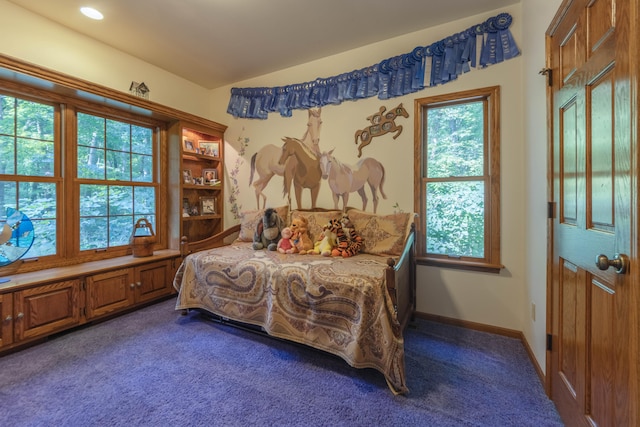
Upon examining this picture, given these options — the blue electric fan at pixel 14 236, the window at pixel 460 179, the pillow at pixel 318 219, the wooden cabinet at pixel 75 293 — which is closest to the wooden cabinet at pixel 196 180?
the wooden cabinet at pixel 75 293

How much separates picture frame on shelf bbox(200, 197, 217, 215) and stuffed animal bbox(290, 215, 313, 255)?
60.4 inches

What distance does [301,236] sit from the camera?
2713 mm

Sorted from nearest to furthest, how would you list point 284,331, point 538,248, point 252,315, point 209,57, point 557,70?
point 557,70 → point 538,248 → point 284,331 → point 252,315 → point 209,57

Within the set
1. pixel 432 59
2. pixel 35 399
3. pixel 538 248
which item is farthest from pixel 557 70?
pixel 35 399

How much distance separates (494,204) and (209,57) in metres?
3.32

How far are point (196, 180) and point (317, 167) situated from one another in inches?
67.3

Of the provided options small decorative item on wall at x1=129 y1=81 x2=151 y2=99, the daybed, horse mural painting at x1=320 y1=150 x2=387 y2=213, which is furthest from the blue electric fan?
horse mural painting at x1=320 y1=150 x2=387 y2=213

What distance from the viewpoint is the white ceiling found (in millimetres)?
2244

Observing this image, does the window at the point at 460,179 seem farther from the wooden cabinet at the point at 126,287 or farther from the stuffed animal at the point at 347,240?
the wooden cabinet at the point at 126,287

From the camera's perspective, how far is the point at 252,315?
7.29 feet

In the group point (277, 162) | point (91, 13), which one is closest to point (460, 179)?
point (277, 162)

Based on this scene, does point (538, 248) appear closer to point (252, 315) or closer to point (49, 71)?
point (252, 315)

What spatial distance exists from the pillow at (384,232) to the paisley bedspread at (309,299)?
0.16 meters

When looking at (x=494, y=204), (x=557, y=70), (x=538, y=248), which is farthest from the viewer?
(x=494, y=204)
